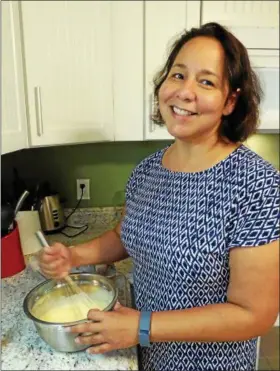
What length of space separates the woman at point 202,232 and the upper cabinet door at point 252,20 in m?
0.56

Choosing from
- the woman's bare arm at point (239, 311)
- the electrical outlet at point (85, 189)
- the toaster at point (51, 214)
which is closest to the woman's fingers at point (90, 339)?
the woman's bare arm at point (239, 311)

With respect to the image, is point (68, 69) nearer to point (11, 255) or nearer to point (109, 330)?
point (11, 255)

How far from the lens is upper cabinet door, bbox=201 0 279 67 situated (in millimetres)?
1317

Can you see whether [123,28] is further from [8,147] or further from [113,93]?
[8,147]

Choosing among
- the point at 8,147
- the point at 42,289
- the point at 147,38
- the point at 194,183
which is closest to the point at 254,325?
the point at 194,183

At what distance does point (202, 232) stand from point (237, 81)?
1.13ft

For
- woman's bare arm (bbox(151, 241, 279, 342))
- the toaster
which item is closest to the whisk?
woman's bare arm (bbox(151, 241, 279, 342))

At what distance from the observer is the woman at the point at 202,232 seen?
0.69 m

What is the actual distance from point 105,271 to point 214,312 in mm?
500

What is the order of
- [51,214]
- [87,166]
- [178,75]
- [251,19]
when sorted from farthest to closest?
[87,166] → [51,214] → [251,19] → [178,75]

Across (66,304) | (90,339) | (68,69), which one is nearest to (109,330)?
(90,339)

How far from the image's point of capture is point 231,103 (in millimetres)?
819

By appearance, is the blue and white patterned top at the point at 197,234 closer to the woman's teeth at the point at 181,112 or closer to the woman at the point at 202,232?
the woman at the point at 202,232

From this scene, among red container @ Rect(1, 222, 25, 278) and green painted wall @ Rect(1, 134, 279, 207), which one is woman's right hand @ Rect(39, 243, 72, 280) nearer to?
red container @ Rect(1, 222, 25, 278)
